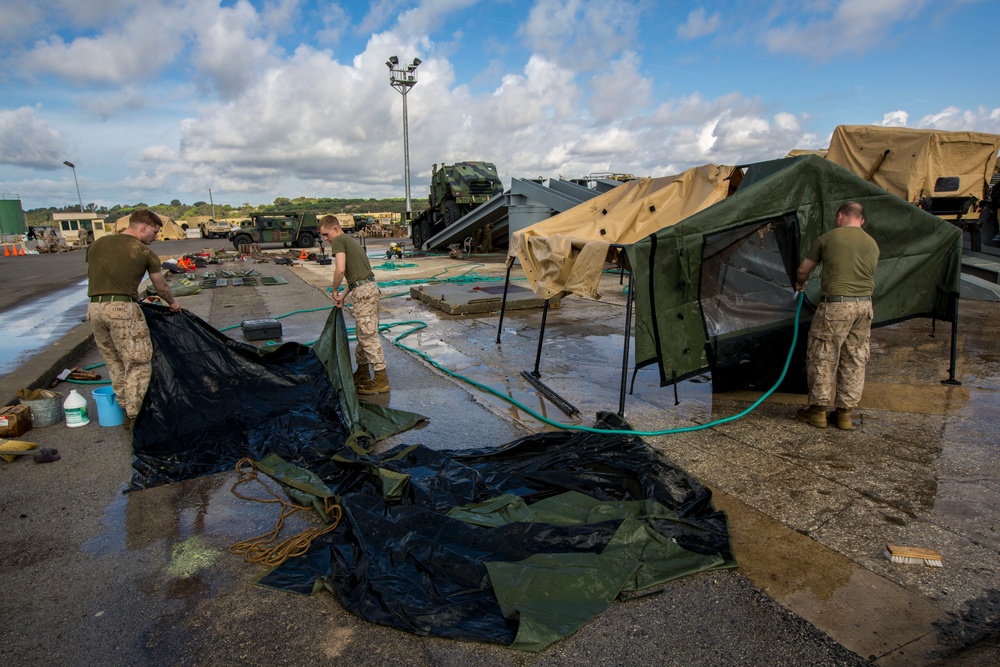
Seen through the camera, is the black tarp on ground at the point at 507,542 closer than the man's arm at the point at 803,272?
Yes

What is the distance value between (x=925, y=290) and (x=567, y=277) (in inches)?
138

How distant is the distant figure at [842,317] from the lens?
430 cm

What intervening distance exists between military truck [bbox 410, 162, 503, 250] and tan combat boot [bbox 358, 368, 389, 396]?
1615 centimetres

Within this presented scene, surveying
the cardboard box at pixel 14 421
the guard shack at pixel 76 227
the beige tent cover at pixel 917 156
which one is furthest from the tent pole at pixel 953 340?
the guard shack at pixel 76 227

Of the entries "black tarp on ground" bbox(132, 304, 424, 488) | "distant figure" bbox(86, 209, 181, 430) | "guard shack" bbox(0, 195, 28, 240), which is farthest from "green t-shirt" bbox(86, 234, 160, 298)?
"guard shack" bbox(0, 195, 28, 240)

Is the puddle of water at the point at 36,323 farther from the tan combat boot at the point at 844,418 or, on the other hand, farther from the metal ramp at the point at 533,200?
the metal ramp at the point at 533,200

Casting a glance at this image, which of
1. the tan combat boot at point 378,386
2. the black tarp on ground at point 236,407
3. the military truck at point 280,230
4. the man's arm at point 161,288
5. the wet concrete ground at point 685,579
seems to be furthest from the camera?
the military truck at point 280,230

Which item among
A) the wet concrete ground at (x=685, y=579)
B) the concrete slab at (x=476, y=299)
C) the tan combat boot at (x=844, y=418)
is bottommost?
the wet concrete ground at (x=685, y=579)

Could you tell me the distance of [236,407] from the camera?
480 cm

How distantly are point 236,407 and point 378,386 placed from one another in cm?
135

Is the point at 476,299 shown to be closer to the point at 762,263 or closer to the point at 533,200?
the point at 762,263

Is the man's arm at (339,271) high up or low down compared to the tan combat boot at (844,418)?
up

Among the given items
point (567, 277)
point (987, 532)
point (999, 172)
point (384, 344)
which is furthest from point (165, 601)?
point (999, 172)

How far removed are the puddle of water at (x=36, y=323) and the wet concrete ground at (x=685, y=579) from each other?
12.3 ft
